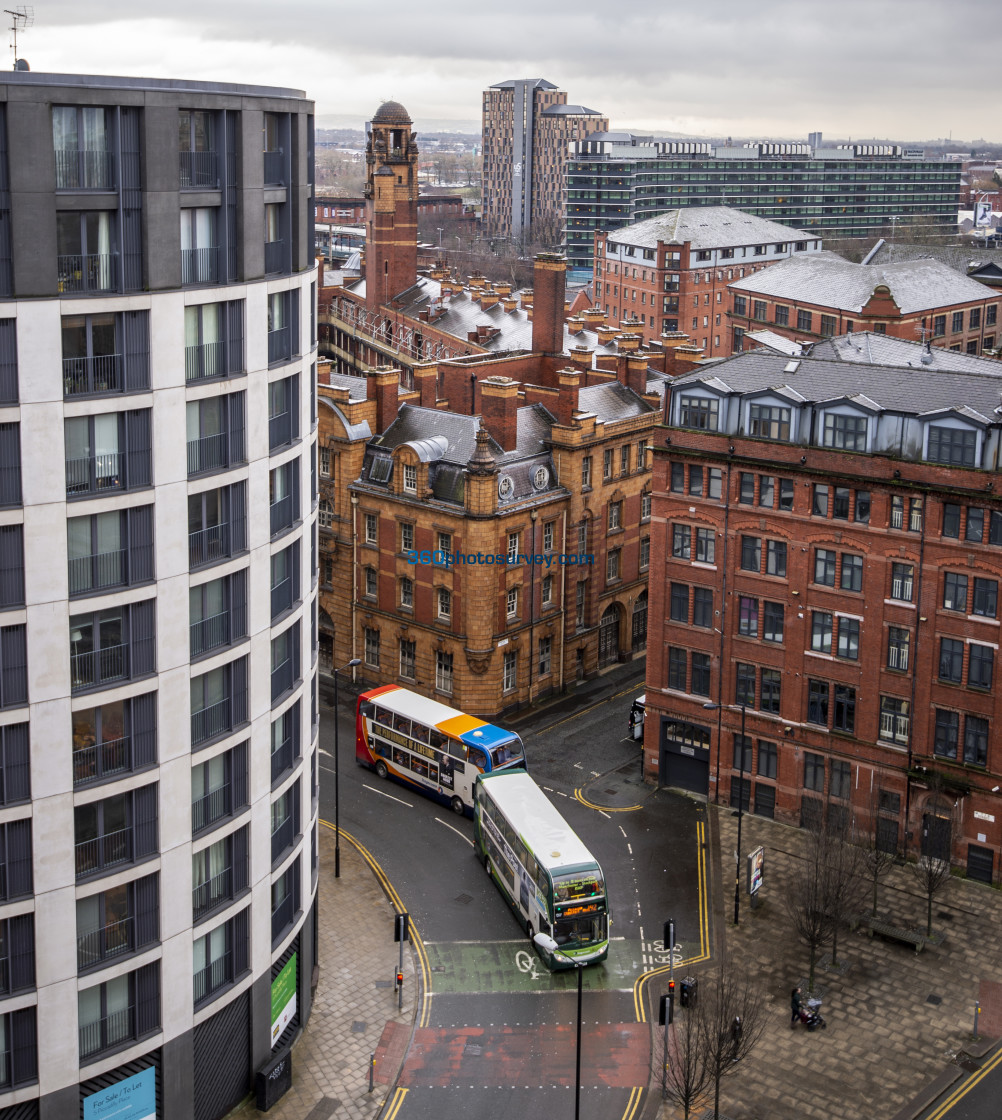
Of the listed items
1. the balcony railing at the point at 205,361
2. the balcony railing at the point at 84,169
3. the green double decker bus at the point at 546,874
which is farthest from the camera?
the green double decker bus at the point at 546,874

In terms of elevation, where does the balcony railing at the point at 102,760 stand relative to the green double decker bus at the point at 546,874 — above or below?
above

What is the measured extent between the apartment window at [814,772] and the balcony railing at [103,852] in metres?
33.7

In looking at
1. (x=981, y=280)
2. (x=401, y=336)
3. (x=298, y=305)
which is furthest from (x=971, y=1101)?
(x=981, y=280)

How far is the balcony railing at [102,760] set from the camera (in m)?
34.8

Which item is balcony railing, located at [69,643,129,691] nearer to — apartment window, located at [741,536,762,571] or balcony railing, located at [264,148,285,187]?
balcony railing, located at [264,148,285,187]

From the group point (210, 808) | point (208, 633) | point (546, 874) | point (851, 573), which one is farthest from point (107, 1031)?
point (851, 573)

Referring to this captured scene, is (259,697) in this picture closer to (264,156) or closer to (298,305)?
(298,305)

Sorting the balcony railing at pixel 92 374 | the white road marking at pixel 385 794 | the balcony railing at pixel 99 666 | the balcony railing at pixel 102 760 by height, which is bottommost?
the white road marking at pixel 385 794

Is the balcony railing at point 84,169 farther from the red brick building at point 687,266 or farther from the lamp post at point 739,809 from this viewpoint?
the red brick building at point 687,266

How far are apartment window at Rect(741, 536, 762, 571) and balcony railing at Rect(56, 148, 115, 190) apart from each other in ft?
115

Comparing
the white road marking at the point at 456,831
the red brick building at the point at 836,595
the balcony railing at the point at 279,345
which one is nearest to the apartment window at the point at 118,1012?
the balcony railing at the point at 279,345

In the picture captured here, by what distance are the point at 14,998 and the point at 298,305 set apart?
20090mm

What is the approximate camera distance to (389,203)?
12344cm

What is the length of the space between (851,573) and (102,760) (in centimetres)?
3387
